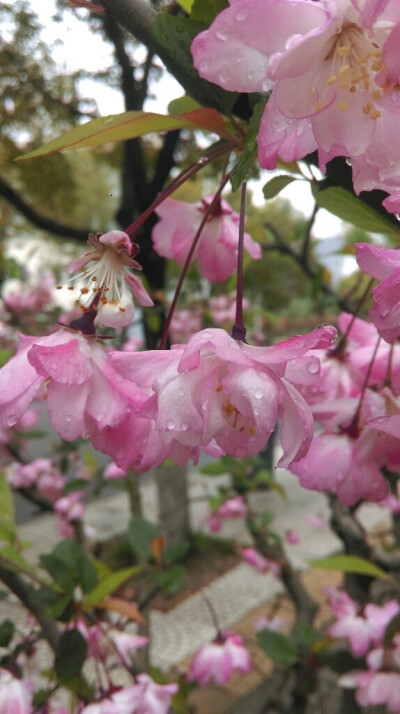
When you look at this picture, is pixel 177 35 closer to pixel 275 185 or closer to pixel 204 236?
pixel 275 185

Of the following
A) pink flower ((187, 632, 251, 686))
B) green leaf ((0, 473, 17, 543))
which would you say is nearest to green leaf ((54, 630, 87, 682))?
green leaf ((0, 473, 17, 543))

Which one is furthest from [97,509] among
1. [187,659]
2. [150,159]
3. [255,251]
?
[255,251]

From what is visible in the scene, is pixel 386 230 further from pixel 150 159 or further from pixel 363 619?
pixel 150 159

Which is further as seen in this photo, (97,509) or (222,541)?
(97,509)

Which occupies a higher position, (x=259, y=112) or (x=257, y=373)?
(x=259, y=112)

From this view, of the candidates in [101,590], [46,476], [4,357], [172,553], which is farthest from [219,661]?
[46,476]

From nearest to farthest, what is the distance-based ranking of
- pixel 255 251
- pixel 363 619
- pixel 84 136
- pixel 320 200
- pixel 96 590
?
pixel 84 136 → pixel 320 200 → pixel 255 251 → pixel 96 590 → pixel 363 619

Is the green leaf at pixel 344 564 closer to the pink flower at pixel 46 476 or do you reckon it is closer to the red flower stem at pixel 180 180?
the red flower stem at pixel 180 180
